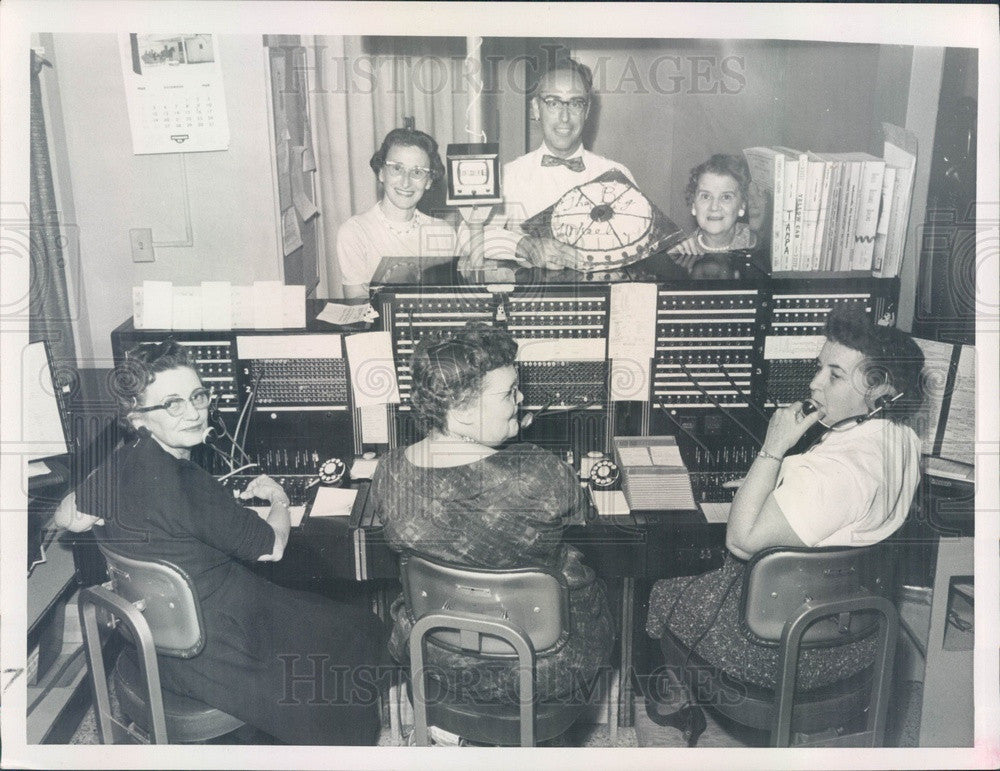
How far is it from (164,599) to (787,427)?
5.27 feet

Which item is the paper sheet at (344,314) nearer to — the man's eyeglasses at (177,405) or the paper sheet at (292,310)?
the paper sheet at (292,310)

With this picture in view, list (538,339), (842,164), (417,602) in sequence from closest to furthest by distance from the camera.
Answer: (417,602)
(842,164)
(538,339)

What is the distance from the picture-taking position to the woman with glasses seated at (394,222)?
2.55 meters

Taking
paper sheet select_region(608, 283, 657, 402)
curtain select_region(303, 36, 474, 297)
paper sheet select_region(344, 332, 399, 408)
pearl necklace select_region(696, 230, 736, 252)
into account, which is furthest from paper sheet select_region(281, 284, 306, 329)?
pearl necklace select_region(696, 230, 736, 252)

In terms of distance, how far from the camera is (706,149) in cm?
257

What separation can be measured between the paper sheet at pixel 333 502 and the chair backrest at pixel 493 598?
0.45 metres

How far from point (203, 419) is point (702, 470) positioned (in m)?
1.35

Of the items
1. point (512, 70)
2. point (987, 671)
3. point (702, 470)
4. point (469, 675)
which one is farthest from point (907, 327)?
point (469, 675)

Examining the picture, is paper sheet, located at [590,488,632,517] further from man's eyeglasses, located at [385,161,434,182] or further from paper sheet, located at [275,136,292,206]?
paper sheet, located at [275,136,292,206]

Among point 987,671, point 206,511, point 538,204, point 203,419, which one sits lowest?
point 987,671

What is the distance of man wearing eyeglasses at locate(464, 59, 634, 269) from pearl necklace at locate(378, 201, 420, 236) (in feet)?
0.79

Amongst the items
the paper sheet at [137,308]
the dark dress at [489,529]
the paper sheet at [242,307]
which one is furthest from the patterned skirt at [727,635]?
the paper sheet at [137,308]

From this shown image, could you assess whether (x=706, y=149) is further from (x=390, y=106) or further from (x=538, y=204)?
(x=390, y=106)

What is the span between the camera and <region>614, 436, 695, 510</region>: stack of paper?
258 cm
